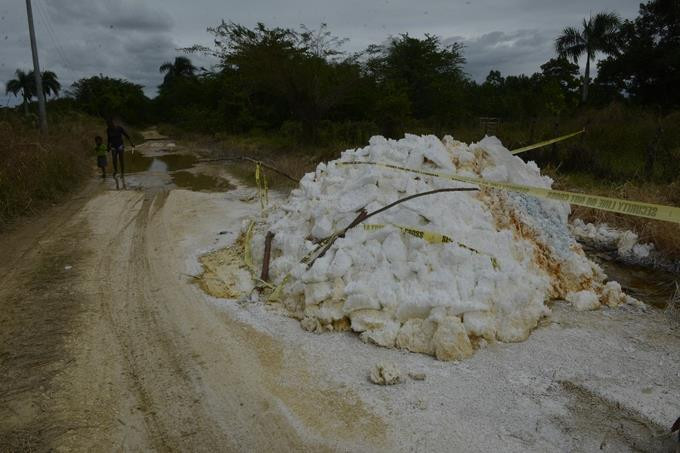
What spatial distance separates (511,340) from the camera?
11.6 ft

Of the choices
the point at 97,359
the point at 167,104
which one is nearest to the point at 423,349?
the point at 97,359

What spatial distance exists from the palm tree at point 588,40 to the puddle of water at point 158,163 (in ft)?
73.3

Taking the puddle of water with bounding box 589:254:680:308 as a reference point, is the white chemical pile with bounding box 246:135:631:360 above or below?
above

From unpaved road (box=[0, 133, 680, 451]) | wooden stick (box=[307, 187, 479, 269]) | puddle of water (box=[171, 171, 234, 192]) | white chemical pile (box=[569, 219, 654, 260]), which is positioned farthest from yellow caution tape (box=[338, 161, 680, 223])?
puddle of water (box=[171, 171, 234, 192])

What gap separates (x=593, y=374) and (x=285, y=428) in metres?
2.08

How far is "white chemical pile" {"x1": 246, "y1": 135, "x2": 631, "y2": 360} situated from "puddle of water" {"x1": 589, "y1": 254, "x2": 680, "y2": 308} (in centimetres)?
49

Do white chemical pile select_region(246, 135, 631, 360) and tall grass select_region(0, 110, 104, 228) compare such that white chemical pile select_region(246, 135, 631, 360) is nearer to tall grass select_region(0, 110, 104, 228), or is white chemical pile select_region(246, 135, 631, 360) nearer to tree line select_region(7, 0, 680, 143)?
tall grass select_region(0, 110, 104, 228)

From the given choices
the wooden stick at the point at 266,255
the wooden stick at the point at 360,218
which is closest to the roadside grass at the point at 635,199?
the wooden stick at the point at 360,218

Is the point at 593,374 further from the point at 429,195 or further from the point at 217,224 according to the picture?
the point at 217,224

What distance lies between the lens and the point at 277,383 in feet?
10.1

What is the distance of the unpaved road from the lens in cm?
260

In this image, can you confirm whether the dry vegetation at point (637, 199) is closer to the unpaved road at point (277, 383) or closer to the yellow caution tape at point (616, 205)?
the unpaved road at point (277, 383)

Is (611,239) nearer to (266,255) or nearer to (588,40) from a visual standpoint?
(266,255)

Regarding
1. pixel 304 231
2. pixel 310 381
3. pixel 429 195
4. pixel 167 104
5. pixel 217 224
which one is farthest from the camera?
pixel 167 104
